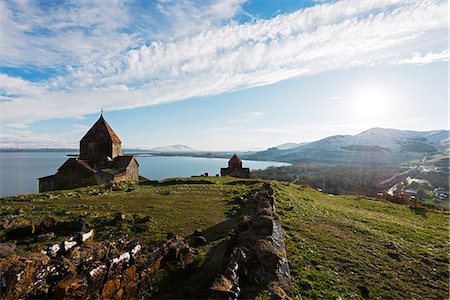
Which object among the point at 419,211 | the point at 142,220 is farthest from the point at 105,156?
the point at 419,211

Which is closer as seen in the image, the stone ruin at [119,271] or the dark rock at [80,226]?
the stone ruin at [119,271]

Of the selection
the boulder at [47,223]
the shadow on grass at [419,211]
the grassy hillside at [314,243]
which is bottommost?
the shadow on grass at [419,211]

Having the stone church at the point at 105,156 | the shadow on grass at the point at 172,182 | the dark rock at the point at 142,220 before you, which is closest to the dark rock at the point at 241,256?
the dark rock at the point at 142,220

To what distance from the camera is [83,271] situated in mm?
4848

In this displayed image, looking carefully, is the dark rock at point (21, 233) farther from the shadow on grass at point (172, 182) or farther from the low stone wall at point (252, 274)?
the shadow on grass at point (172, 182)

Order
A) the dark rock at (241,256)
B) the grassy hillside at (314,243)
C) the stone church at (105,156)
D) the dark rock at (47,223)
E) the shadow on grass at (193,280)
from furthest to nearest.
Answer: the stone church at (105,156), the dark rock at (47,223), the grassy hillside at (314,243), the dark rock at (241,256), the shadow on grass at (193,280)

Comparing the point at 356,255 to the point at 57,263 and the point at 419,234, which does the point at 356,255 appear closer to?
the point at 419,234

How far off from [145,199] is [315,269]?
14.6 meters

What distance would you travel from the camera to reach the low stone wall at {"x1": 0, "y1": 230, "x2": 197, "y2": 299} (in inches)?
168

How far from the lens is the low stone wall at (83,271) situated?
4266 millimetres

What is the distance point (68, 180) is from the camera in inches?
1172

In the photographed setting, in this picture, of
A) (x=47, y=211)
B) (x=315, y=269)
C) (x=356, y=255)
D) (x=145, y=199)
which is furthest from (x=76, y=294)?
(x=145, y=199)

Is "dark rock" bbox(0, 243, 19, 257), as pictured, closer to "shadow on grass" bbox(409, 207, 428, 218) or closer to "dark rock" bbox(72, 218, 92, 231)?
"dark rock" bbox(72, 218, 92, 231)

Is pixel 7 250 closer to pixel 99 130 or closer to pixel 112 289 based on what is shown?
pixel 112 289
